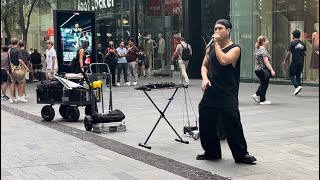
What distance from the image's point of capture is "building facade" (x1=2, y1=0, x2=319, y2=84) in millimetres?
18844

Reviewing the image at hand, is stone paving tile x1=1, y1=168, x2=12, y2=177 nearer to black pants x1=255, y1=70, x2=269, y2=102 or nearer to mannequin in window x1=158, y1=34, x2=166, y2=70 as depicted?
black pants x1=255, y1=70, x2=269, y2=102

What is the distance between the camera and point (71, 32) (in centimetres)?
1822

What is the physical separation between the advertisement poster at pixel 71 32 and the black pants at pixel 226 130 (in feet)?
39.1

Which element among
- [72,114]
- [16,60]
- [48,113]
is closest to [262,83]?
[72,114]

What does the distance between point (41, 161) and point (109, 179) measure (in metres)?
1.44

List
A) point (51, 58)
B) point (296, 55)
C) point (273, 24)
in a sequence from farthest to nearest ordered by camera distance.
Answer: point (273, 24)
point (51, 58)
point (296, 55)

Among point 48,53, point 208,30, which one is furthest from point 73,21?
point 208,30

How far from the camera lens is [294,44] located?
46.6 feet

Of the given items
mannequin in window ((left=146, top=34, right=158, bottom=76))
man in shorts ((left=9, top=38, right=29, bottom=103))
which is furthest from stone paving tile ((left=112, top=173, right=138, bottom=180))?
mannequin in window ((left=146, top=34, right=158, bottom=76))

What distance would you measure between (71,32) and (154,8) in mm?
9100

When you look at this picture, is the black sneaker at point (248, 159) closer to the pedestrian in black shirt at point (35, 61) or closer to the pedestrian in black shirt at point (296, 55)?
the pedestrian in black shirt at point (296, 55)

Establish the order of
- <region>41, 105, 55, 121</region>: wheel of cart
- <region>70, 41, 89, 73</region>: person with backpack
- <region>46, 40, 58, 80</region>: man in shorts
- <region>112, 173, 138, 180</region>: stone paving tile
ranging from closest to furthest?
<region>112, 173, 138, 180</region>: stone paving tile
<region>41, 105, 55, 121</region>: wheel of cart
<region>70, 41, 89, 73</region>: person with backpack
<region>46, 40, 58, 80</region>: man in shorts

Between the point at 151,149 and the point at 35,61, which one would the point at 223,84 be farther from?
the point at 35,61

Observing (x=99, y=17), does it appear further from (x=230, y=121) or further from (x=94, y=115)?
(x=230, y=121)
